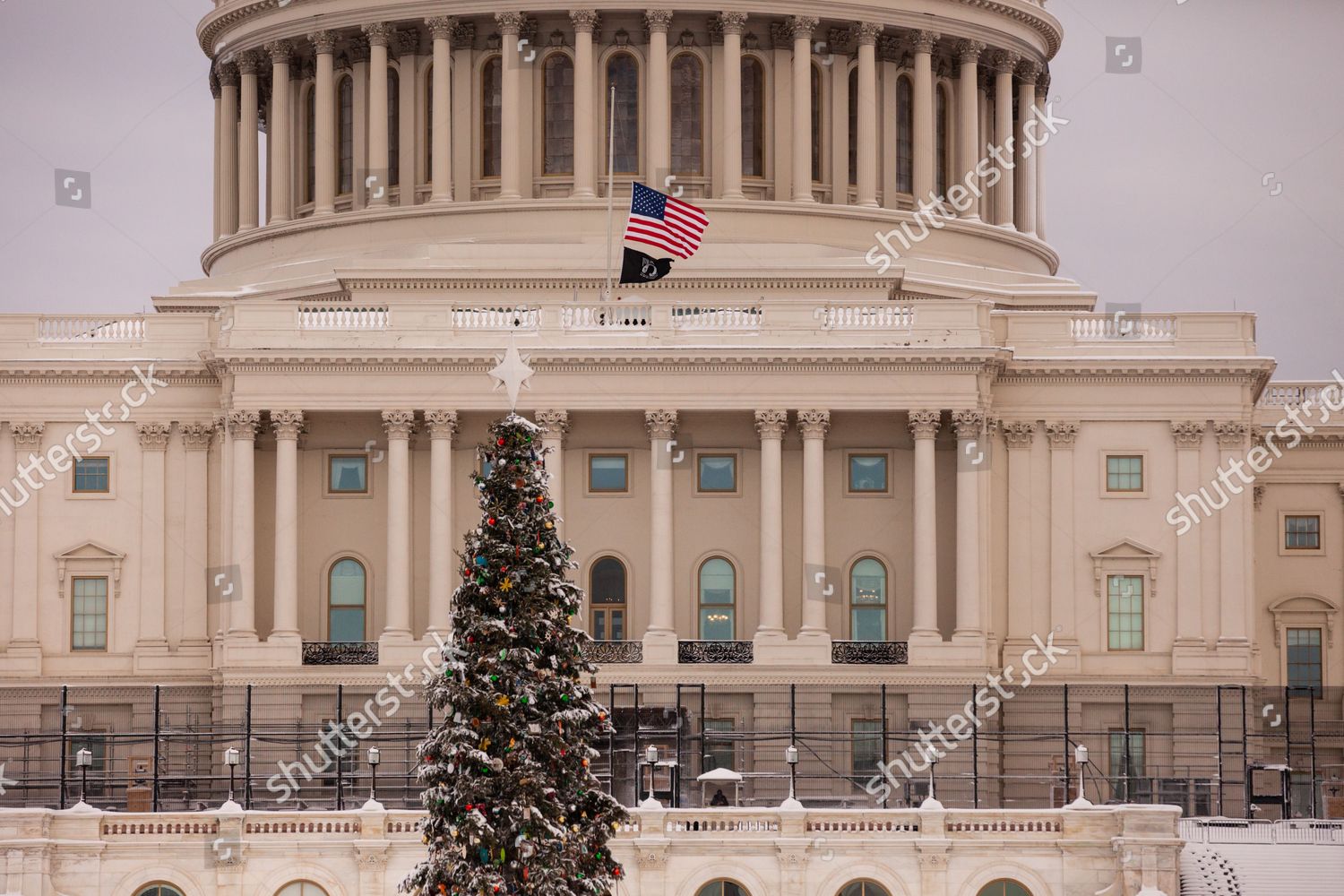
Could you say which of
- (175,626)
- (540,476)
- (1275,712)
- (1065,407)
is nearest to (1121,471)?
(1065,407)

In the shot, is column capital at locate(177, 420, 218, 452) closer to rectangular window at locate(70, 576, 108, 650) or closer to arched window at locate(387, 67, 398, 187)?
rectangular window at locate(70, 576, 108, 650)

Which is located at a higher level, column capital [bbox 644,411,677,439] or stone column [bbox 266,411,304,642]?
column capital [bbox 644,411,677,439]

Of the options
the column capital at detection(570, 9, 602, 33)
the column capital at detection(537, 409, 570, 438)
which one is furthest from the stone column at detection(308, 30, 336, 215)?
the column capital at detection(537, 409, 570, 438)

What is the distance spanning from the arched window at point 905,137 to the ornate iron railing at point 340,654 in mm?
27098

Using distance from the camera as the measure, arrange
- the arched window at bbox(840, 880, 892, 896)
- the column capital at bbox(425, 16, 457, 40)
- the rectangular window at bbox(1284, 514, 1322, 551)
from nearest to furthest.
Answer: the arched window at bbox(840, 880, 892, 896)
the rectangular window at bbox(1284, 514, 1322, 551)
the column capital at bbox(425, 16, 457, 40)

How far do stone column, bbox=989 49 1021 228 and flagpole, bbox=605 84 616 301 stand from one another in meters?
13.8

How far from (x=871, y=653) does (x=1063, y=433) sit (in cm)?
831

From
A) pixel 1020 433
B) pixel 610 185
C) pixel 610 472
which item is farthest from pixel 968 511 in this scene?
pixel 610 185

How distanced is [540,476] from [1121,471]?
117ft

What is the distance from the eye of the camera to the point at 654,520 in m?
77.7

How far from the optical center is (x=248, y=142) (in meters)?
97.4

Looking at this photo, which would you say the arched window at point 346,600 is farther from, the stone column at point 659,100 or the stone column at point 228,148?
the stone column at point 228,148

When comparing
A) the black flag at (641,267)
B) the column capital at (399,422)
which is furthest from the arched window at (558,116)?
the column capital at (399,422)

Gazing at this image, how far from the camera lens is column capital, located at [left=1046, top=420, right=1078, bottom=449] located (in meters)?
80.0
